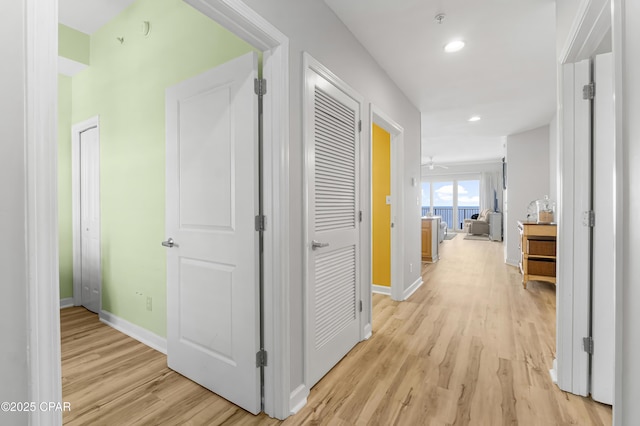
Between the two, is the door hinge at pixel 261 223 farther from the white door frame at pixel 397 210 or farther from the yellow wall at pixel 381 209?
the yellow wall at pixel 381 209

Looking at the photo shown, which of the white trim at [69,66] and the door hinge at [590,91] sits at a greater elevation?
the white trim at [69,66]

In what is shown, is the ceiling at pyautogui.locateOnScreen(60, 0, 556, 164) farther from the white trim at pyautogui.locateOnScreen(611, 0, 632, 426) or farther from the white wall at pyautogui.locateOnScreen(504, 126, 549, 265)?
the white trim at pyautogui.locateOnScreen(611, 0, 632, 426)

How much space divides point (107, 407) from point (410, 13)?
3.17 m

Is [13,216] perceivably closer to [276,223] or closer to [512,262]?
[276,223]

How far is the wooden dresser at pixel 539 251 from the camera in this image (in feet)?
12.7

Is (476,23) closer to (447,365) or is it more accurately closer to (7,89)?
(447,365)

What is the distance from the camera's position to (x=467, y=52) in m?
2.71

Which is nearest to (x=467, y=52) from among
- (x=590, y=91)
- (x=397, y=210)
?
(x=590, y=91)

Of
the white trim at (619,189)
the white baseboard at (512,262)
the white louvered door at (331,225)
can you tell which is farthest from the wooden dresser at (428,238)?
the white trim at (619,189)

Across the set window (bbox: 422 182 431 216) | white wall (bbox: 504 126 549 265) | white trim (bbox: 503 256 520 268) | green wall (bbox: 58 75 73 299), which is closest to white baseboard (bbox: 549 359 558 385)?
white trim (bbox: 503 256 520 268)

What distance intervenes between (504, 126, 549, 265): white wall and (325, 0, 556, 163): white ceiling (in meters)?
0.88

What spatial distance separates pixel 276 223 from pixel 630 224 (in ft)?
4.45

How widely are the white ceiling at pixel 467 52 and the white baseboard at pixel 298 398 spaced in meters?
2.46

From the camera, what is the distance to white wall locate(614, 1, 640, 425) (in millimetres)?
879
